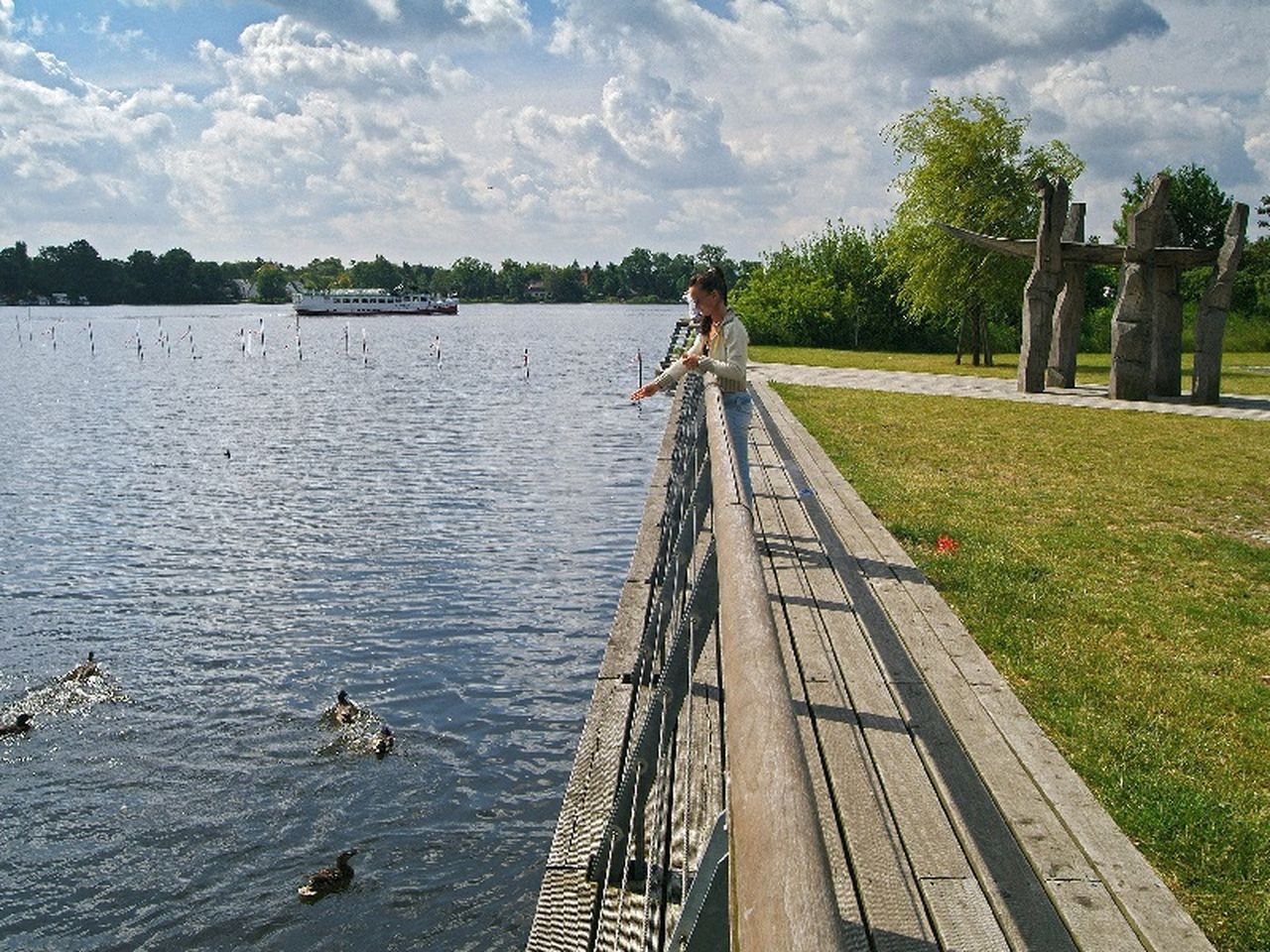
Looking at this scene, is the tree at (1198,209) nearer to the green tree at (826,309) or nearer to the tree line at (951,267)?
the tree line at (951,267)

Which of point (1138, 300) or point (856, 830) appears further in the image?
point (1138, 300)

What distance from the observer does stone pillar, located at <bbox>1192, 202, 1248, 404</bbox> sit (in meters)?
20.0

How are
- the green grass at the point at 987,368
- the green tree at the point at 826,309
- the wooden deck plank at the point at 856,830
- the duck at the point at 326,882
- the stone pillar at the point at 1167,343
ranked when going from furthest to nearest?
the green tree at the point at 826,309
the green grass at the point at 987,368
the stone pillar at the point at 1167,343
the duck at the point at 326,882
the wooden deck plank at the point at 856,830

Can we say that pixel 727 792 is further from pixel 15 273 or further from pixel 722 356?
pixel 15 273

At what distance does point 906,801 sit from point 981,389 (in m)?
22.7

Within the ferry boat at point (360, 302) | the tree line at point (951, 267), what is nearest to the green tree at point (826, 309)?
the tree line at point (951, 267)

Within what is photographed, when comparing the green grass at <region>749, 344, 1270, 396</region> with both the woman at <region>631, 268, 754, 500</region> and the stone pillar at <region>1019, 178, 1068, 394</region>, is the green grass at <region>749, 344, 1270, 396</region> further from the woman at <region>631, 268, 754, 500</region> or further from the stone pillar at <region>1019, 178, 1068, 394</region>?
the woman at <region>631, 268, 754, 500</region>

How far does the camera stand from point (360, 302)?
432ft

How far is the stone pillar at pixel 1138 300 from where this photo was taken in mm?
20562

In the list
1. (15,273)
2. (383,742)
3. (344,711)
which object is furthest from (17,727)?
(15,273)

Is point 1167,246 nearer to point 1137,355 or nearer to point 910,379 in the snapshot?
point 1137,355

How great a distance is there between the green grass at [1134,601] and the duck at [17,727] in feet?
23.7

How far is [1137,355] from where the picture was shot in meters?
21.8

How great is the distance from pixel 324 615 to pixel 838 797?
9047 mm
